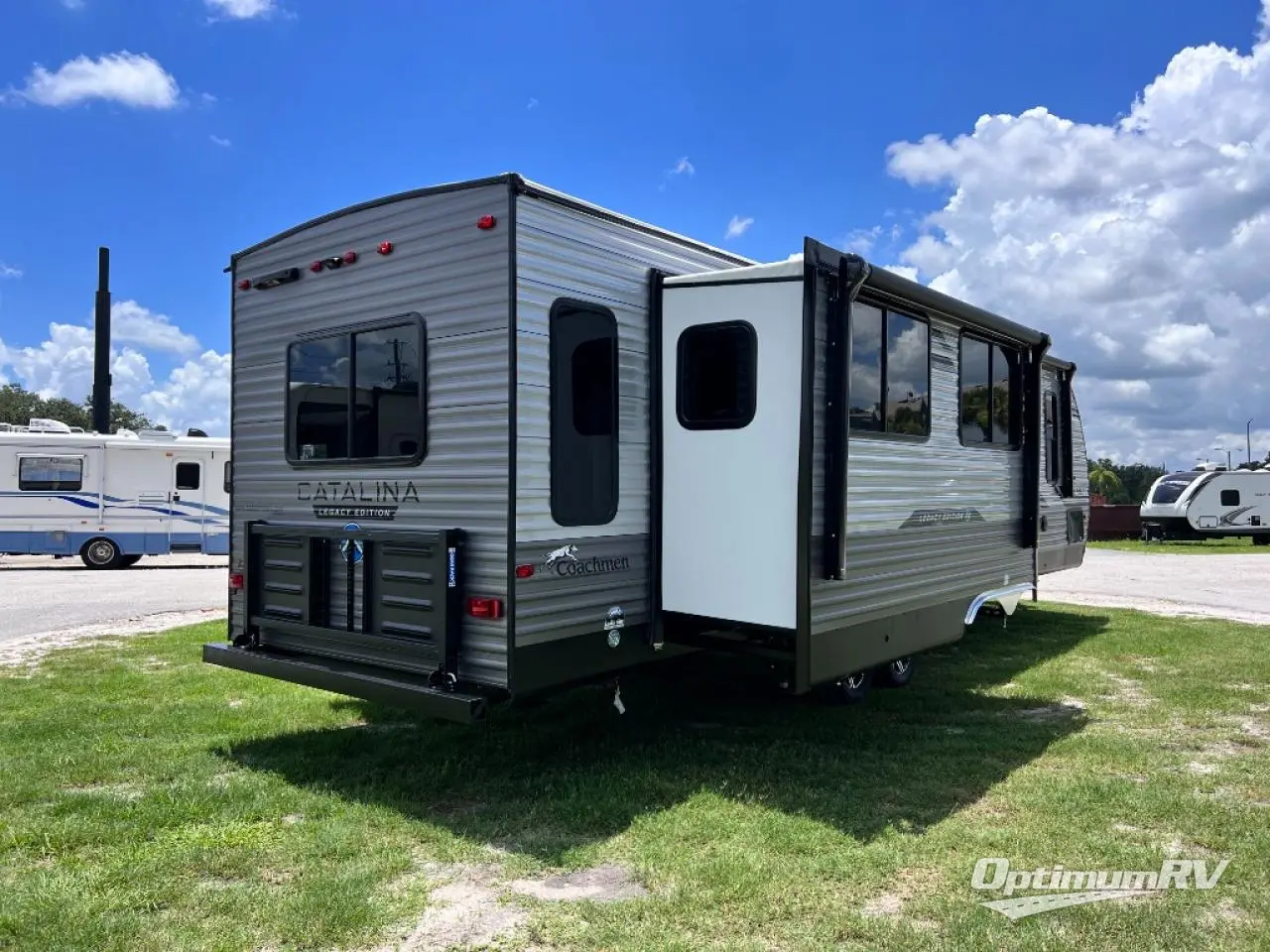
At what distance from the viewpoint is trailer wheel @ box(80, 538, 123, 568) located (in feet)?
59.4

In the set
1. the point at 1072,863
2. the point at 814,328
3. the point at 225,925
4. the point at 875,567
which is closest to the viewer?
the point at 225,925

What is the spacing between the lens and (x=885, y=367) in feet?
20.0

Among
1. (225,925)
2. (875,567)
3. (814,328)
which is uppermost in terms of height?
(814,328)

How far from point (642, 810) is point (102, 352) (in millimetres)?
33609

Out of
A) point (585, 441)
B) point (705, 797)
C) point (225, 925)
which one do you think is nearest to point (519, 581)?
point (585, 441)

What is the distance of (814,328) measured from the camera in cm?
529

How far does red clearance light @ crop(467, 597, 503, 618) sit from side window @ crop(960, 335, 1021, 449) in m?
3.89

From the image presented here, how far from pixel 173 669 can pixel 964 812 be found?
259 inches

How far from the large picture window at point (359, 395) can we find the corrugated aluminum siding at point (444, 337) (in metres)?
0.09

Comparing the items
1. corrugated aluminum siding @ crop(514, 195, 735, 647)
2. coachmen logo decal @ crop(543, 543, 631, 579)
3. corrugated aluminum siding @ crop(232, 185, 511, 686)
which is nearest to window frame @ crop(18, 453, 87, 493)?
corrugated aluminum siding @ crop(232, 185, 511, 686)

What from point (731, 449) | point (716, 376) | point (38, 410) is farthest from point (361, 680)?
point (38, 410)

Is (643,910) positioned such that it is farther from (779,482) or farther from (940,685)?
(940,685)

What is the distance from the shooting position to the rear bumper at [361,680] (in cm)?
486

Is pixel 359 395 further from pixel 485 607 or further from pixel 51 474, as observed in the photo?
pixel 51 474
